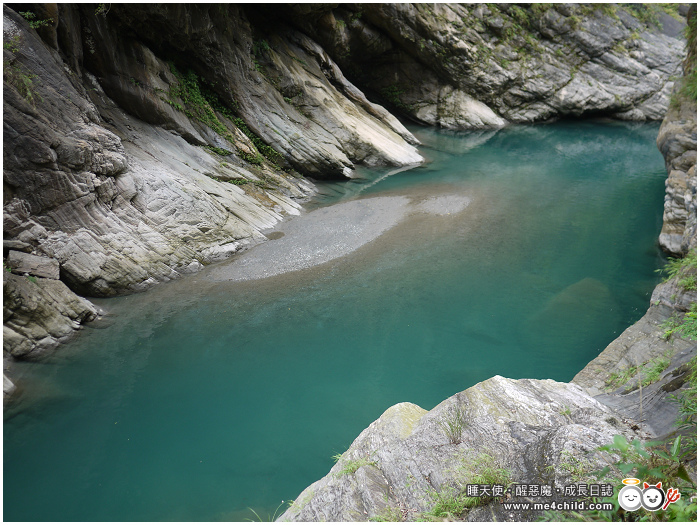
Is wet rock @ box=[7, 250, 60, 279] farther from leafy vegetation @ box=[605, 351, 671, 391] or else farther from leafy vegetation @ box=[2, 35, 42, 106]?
leafy vegetation @ box=[605, 351, 671, 391]

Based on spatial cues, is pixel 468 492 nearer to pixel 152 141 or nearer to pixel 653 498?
pixel 653 498

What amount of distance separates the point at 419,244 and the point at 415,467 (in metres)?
9.72

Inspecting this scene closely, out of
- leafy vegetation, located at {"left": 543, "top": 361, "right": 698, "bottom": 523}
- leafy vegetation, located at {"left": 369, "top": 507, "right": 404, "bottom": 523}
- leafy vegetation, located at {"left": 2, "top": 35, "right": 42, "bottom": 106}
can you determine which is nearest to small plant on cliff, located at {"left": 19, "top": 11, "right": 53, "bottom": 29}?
leafy vegetation, located at {"left": 2, "top": 35, "right": 42, "bottom": 106}

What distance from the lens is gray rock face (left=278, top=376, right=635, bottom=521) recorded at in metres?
4.12

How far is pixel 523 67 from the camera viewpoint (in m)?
30.6

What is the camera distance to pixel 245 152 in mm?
17062

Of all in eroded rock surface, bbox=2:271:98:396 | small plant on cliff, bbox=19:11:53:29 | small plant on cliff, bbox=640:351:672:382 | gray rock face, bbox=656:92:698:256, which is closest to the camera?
small plant on cliff, bbox=640:351:672:382

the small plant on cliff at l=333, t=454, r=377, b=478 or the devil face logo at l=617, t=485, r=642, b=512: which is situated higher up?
the devil face logo at l=617, t=485, r=642, b=512

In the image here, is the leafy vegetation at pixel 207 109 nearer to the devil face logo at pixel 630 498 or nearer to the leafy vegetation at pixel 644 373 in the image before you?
the leafy vegetation at pixel 644 373

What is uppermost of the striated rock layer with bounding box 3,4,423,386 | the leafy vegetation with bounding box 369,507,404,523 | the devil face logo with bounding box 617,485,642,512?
the striated rock layer with bounding box 3,4,423,386

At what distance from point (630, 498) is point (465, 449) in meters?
1.65

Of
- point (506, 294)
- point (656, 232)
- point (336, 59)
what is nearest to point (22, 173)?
point (506, 294)

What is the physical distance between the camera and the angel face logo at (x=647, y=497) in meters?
3.14

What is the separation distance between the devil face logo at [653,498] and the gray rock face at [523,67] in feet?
93.3
